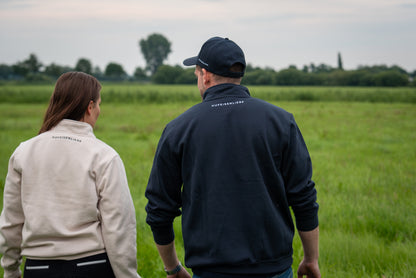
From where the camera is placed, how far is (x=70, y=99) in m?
2.31

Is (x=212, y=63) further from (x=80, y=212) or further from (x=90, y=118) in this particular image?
(x=80, y=212)

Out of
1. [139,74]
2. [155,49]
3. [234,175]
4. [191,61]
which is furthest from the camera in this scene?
[155,49]

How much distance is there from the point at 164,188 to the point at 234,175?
1.35 feet

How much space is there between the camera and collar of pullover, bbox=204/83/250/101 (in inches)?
82.9

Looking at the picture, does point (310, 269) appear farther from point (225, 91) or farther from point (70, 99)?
point (70, 99)

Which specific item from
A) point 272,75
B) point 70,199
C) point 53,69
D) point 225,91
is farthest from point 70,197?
point 53,69

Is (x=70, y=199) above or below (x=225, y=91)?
below

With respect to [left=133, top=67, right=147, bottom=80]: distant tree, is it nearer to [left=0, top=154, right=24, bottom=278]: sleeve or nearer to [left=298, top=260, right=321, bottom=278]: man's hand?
[left=0, top=154, right=24, bottom=278]: sleeve

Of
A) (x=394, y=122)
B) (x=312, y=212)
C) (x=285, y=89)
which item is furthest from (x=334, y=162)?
(x=285, y=89)

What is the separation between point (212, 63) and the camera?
2.16m

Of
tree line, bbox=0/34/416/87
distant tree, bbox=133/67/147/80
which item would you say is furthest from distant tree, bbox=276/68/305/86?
distant tree, bbox=133/67/147/80

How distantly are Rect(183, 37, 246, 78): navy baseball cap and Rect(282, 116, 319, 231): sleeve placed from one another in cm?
42

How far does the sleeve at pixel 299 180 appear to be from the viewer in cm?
210

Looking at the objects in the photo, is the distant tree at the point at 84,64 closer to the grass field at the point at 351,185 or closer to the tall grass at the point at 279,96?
the tall grass at the point at 279,96
